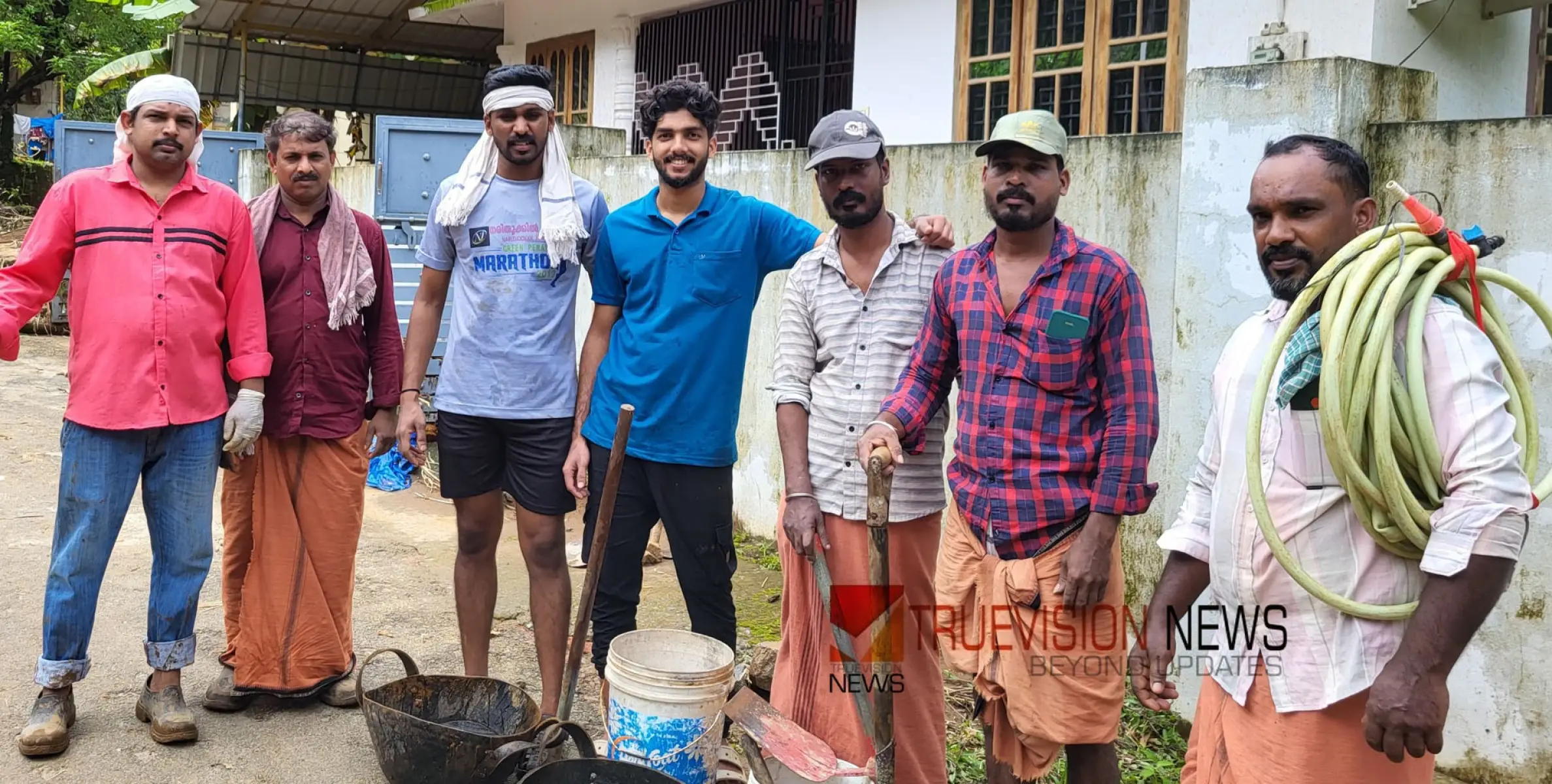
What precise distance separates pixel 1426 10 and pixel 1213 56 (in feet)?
2.99

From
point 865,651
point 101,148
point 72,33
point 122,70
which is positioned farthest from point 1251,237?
point 72,33

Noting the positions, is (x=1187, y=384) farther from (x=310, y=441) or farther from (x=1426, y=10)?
(x=310, y=441)

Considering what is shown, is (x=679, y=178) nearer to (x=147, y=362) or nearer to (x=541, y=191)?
(x=541, y=191)

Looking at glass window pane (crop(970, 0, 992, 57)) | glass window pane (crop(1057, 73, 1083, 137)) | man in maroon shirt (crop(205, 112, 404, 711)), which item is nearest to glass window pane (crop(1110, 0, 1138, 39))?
glass window pane (crop(1057, 73, 1083, 137))

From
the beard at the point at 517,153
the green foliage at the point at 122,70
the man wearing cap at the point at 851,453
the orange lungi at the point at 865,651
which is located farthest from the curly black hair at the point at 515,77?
the green foliage at the point at 122,70

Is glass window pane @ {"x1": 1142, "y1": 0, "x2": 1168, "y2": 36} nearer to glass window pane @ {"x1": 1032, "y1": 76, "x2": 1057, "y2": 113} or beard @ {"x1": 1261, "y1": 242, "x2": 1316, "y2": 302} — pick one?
glass window pane @ {"x1": 1032, "y1": 76, "x2": 1057, "y2": 113}

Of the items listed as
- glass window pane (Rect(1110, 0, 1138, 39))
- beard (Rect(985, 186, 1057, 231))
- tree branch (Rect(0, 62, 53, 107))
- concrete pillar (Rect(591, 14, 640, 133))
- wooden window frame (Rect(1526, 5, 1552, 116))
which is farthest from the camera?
tree branch (Rect(0, 62, 53, 107))

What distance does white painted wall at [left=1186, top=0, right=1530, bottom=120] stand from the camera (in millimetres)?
5148

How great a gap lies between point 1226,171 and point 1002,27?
3.33 metres

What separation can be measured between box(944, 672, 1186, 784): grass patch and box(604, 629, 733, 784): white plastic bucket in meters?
1.02

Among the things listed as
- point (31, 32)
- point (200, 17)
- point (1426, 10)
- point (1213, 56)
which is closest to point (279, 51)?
point (200, 17)

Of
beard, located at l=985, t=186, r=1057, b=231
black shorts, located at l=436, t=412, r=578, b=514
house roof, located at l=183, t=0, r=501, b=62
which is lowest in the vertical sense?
black shorts, located at l=436, t=412, r=578, b=514

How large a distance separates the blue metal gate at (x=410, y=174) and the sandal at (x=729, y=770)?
5.34 metres

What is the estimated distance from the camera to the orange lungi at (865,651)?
128 inches
